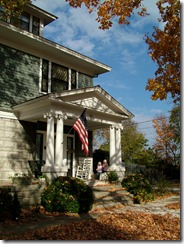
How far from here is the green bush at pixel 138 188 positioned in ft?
37.1

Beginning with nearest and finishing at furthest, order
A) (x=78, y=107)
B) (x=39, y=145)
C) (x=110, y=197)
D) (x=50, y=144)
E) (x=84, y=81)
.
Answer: (x=110, y=197) < (x=50, y=144) < (x=78, y=107) < (x=39, y=145) < (x=84, y=81)

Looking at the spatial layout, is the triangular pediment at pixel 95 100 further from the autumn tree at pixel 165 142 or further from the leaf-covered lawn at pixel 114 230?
the autumn tree at pixel 165 142

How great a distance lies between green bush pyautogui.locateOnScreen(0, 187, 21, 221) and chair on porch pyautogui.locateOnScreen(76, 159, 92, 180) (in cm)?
640

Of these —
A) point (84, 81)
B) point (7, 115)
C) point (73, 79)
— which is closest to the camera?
point (7, 115)

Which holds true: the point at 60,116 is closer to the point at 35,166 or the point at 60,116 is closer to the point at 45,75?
the point at 35,166

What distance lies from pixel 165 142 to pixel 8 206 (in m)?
26.6

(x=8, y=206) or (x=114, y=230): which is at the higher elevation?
(x=8, y=206)

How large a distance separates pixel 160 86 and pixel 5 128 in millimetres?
7138

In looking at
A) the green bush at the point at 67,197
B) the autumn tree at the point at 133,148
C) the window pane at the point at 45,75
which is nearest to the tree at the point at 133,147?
the autumn tree at the point at 133,148

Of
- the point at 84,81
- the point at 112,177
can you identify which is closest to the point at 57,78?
the point at 84,81

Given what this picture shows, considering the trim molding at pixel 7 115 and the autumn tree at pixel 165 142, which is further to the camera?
the autumn tree at pixel 165 142

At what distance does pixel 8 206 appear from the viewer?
7.84 m

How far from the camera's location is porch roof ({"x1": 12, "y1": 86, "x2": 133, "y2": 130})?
1155cm

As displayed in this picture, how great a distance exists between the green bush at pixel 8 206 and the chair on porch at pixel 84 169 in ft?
21.0
